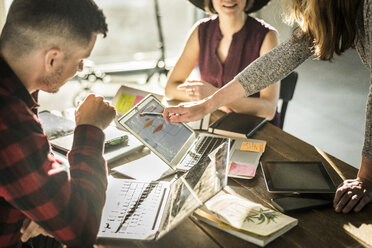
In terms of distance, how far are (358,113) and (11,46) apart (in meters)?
3.25

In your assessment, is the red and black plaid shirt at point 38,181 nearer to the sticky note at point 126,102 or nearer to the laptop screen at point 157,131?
the laptop screen at point 157,131

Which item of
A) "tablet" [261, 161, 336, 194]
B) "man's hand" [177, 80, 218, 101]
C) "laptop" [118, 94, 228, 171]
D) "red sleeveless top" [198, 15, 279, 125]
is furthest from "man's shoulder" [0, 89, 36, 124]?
"red sleeveless top" [198, 15, 279, 125]

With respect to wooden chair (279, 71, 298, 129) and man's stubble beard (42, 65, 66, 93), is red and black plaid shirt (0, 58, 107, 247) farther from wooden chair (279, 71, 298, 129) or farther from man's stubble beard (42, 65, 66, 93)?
wooden chair (279, 71, 298, 129)

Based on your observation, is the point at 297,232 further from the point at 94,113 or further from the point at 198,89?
the point at 198,89

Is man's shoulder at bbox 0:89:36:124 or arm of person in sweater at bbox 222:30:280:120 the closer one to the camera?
man's shoulder at bbox 0:89:36:124

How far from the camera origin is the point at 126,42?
6.29m

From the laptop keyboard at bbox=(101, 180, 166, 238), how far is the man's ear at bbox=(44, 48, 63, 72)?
43cm

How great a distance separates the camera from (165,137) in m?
1.42

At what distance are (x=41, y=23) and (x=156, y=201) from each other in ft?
1.87

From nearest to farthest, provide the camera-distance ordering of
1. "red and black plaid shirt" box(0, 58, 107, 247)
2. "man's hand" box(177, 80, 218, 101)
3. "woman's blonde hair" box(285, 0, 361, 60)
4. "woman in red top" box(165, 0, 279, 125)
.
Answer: "red and black plaid shirt" box(0, 58, 107, 247) → "woman's blonde hair" box(285, 0, 361, 60) → "man's hand" box(177, 80, 218, 101) → "woman in red top" box(165, 0, 279, 125)

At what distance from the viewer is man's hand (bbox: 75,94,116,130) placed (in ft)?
3.48

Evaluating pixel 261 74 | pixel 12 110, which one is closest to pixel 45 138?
pixel 12 110

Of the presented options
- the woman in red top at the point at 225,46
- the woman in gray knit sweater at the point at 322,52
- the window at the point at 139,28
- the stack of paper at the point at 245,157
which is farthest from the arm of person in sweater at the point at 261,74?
the window at the point at 139,28

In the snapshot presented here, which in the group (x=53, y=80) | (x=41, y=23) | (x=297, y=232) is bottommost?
(x=297, y=232)
